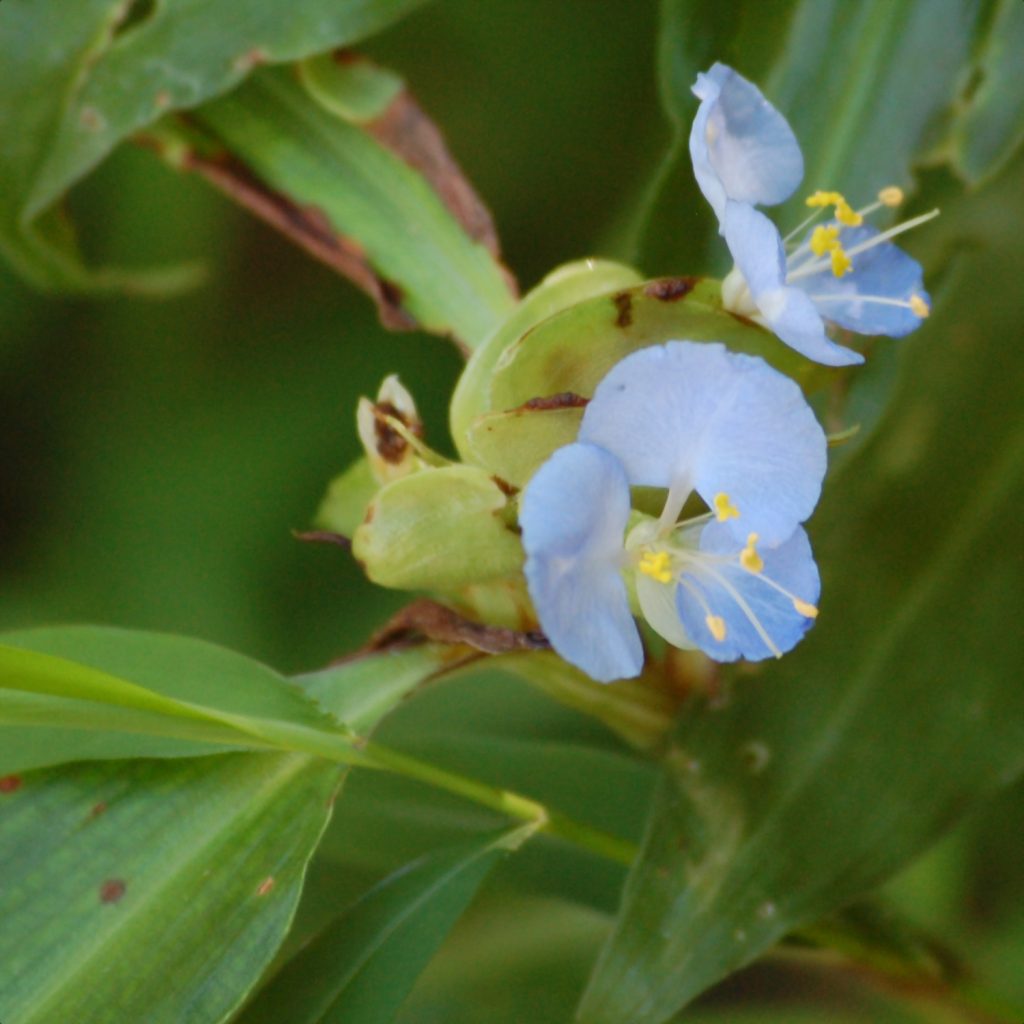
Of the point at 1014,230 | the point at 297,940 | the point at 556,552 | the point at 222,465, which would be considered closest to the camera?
the point at 556,552

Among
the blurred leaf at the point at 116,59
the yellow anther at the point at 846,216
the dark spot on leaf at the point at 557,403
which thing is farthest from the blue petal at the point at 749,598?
the blurred leaf at the point at 116,59

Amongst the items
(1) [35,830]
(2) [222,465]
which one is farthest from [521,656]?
(2) [222,465]

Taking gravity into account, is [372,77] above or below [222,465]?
above

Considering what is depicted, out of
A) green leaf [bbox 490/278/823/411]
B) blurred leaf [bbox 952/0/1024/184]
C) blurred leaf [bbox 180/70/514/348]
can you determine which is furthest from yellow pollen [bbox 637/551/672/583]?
blurred leaf [bbox 952/0/1024/184]

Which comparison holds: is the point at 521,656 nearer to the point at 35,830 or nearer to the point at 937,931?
the point at 35,830

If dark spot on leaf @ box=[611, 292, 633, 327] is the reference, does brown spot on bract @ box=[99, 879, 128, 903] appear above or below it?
below

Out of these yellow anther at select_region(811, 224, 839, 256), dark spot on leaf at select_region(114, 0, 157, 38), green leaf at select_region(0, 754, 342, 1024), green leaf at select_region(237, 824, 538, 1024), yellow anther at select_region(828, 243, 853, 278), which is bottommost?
green leaf at select_region(237, 824, 538, 1024)

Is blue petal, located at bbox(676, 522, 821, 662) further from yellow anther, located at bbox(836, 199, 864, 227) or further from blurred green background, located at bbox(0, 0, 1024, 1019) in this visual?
blurred green background, located at bbox(0, 0, 1024, 1019)
